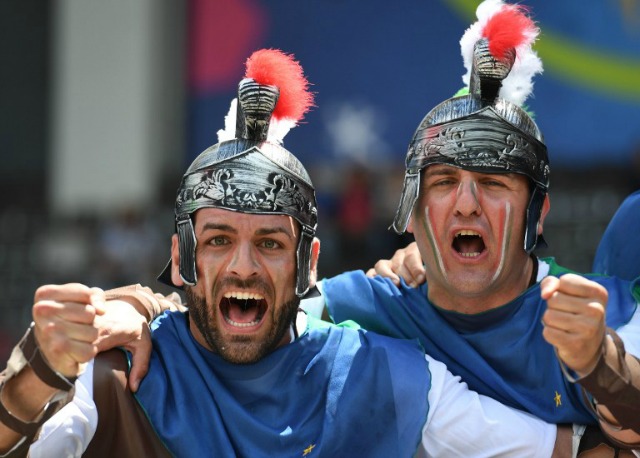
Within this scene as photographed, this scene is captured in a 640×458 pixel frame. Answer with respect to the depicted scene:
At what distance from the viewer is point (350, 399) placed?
167 inches

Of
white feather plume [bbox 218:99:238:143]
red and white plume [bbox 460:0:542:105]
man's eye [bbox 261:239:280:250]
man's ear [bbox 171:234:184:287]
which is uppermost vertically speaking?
red and white plume [bbox 460:0:542:105]

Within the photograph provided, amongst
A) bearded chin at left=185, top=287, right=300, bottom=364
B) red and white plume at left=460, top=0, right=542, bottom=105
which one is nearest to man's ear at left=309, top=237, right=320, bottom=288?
bearded chin at left=185, top=287, right=300, bottom=364

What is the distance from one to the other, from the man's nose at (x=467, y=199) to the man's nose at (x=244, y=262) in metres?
0.85

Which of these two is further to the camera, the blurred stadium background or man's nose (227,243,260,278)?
the blurred stadium background

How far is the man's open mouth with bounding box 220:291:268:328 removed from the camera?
13.9ft

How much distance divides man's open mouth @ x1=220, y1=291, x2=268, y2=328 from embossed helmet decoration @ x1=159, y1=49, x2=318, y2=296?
0.47 ft

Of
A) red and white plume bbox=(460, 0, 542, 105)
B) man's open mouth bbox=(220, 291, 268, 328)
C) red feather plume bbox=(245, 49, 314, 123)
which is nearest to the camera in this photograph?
man's open mouth bbox=(220, 291, 268, 328)

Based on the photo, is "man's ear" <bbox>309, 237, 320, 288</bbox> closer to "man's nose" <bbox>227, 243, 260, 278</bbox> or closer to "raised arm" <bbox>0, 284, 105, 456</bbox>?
"man's nose" <bbox>227, 243, 260, 278</bbox>

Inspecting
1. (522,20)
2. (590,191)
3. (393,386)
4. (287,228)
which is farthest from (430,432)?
(590,191)

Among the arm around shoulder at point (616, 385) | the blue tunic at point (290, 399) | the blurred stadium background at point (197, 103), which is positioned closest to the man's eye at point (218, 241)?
the blue tunic at point (290, 399)

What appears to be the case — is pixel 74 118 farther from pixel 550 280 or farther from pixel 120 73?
pixel 550 280

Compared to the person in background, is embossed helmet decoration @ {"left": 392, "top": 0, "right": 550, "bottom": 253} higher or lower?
higher

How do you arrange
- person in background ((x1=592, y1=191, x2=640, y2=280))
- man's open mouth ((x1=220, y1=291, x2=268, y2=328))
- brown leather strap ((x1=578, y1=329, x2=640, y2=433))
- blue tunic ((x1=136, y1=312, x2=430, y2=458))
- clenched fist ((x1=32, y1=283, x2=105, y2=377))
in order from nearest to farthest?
clenched fist ((x1=32, y1=283, x2=105, y2=377)) → brown leather strap ((x1=578, y1=329, x2=640, y2=433)) → blue tunic ((x1=136, y1=312, x2=430, y2=458)) → man's open mouth ((x1=220, y1=291, x2=268, y2=328)) → person in background ((x1=592, y1=191, x2=640, y2=280))

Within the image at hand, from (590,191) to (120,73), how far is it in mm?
5686
